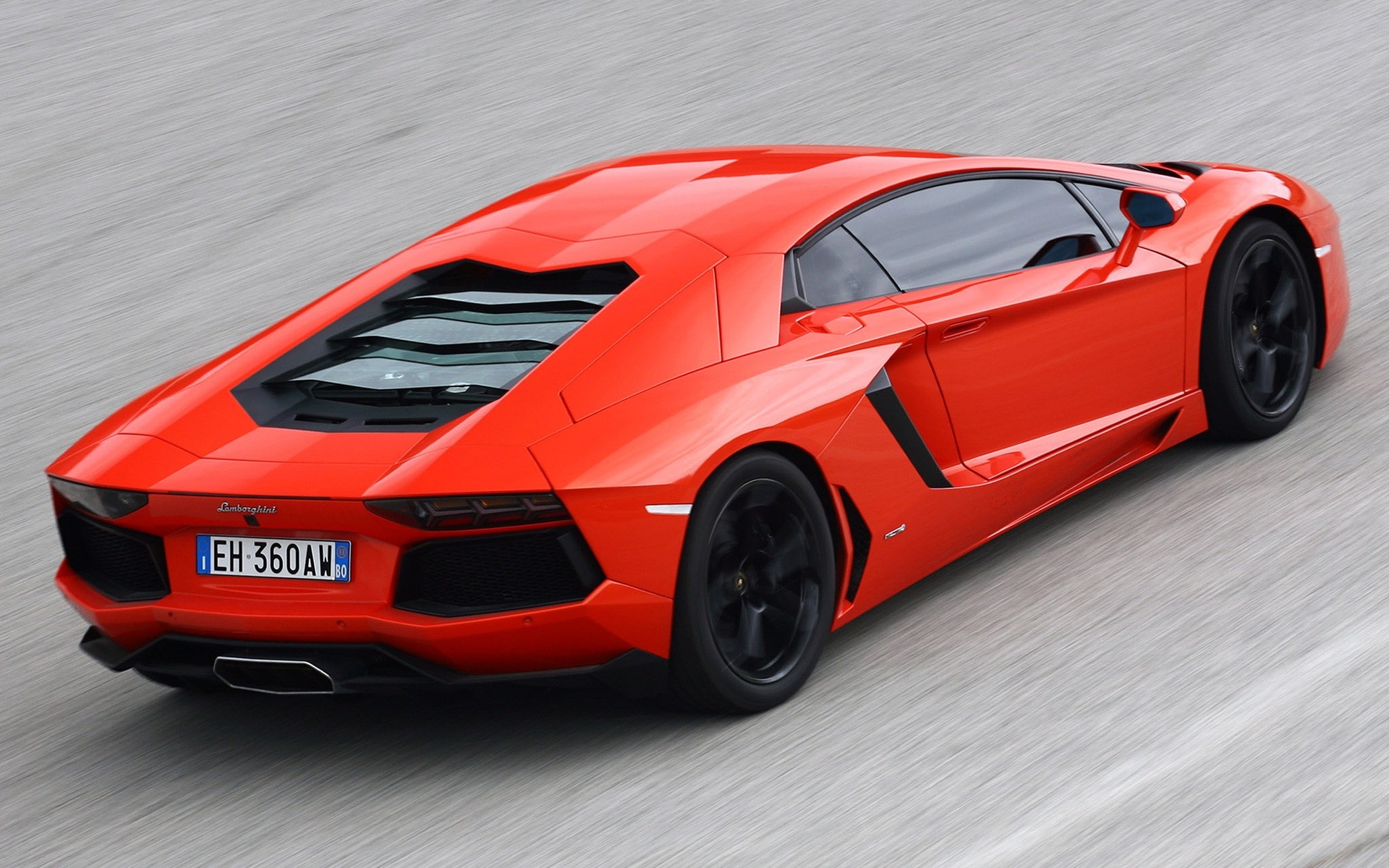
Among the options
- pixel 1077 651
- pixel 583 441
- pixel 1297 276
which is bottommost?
pixel 1077 651

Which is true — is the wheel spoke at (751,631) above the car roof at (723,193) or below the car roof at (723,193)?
below

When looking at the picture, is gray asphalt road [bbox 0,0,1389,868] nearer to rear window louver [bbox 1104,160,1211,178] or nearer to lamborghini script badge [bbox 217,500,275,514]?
lamborghini script badge [bbox 217,500,275,514]

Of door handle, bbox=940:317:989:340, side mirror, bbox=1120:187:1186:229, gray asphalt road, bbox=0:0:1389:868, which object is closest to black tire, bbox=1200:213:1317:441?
gray asphalt road, bbox=0:0:1389:868

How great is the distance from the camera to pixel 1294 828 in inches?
124

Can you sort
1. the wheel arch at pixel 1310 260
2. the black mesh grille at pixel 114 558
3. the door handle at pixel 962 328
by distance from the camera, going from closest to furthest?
1. the black mesh grille at pixel 114 558
2. the door handle at pixel 962 328
3. the wheel arch at pixel 1310 260

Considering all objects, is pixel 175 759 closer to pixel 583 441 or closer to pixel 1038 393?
pixel 583 441

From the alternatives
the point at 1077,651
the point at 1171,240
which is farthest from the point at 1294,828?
the point at 1171,240

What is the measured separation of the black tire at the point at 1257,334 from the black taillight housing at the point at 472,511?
2795 millimetres

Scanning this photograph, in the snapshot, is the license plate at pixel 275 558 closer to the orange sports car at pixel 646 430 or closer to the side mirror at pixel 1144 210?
the orange sports car at pixel 646 430

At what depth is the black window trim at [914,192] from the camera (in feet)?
13.9

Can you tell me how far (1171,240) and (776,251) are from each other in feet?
5.72

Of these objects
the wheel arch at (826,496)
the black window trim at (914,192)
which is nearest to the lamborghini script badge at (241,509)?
the wheel arch at (826,496)

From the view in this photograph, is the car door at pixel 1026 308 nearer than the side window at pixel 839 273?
No

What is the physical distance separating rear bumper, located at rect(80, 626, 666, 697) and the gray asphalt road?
0.23 meters
